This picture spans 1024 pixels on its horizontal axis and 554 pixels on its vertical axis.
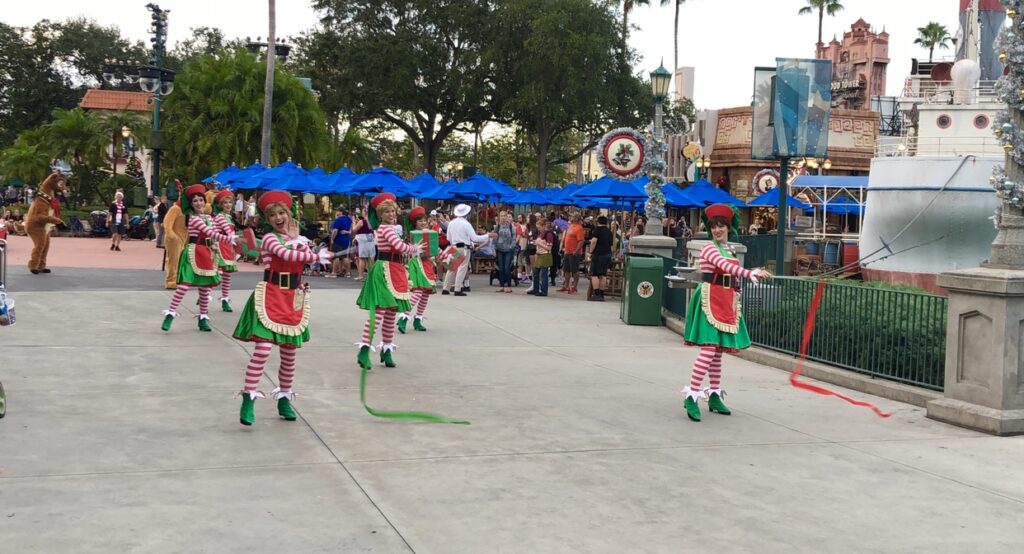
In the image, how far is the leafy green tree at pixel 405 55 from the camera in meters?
45.3

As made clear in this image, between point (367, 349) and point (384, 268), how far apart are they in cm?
100

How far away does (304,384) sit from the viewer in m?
9.74

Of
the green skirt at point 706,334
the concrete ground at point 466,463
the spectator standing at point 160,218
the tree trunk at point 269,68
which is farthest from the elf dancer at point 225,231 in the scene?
the spectator standing at point 160,218

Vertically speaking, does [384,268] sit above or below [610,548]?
above

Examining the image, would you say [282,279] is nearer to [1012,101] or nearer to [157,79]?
[1012,101]

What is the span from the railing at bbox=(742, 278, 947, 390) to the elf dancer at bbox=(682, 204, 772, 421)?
7.12 ft

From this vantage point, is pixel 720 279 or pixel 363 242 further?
pixel 363 242

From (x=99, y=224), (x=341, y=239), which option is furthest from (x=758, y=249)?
(x=99, y=224)

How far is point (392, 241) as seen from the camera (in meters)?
10.5

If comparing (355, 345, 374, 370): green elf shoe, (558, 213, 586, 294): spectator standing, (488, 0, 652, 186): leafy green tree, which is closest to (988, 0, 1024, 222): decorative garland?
(355, 345, 374, 370): green elf shoe

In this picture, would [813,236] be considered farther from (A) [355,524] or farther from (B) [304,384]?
(A) [355,524]

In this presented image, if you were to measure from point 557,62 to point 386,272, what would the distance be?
3392cm

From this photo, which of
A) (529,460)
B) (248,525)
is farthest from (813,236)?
(248,525)

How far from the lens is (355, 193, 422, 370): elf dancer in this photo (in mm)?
10516
